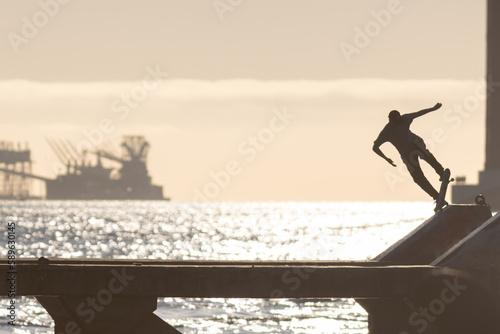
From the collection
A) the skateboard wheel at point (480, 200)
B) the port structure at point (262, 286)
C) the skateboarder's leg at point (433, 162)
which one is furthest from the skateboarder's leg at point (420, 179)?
the port structure at point (262, 286)

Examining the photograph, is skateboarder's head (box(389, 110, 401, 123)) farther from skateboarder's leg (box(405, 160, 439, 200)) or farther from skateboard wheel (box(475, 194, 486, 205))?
skateboard wheel (box(475, 194, 486, 205))

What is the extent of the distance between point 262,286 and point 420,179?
13.4ft

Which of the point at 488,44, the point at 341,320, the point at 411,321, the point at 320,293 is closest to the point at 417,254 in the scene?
the point at 411,321

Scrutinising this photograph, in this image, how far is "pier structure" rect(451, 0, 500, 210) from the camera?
15275 centimetres

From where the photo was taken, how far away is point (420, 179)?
14.6 metres

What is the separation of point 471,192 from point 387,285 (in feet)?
493

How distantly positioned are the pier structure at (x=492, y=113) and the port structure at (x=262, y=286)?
144494mm

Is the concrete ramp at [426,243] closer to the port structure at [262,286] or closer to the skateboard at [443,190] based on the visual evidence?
the skateboard at [443,190]

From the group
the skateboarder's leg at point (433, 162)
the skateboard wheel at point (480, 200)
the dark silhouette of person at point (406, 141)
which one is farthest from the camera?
the skateboarder's leg at point (433, 162)

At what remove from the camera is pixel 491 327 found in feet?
37.5

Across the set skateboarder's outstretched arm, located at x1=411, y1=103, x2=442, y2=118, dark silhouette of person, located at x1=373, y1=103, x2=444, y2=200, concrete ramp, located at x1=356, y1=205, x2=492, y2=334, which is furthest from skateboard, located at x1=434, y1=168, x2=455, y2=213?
skateboarder's outstretched arm, located at x1=411, y1=103, x2=442, y2=118

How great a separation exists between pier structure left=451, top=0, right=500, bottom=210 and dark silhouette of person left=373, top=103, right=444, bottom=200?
14208cm

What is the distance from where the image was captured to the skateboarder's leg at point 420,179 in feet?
47.3

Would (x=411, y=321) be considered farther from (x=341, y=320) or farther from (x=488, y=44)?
(x=488, y=44)
